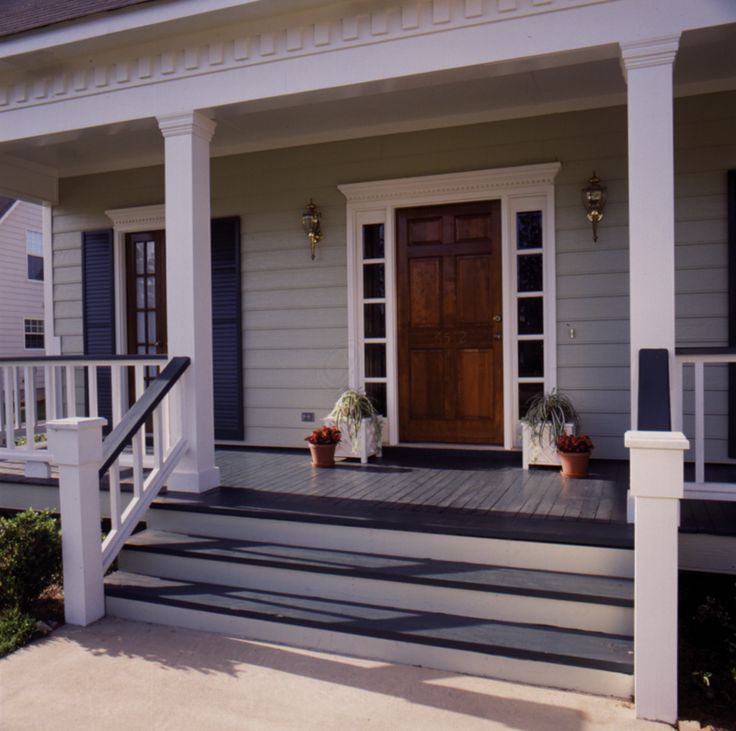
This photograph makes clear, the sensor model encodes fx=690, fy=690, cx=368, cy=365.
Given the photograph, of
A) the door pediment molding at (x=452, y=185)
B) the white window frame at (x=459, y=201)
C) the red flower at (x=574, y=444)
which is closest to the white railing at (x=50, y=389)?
the white window frame at (x=459, y=201)

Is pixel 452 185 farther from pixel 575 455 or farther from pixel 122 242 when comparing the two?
pixel 122 242

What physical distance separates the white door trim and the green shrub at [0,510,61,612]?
2.93 m

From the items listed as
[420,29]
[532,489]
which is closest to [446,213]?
[420,29]

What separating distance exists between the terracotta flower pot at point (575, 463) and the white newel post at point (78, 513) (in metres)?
2.76

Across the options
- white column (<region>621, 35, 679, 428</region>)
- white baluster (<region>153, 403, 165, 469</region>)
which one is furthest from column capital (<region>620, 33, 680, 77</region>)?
white baluster (<region>153, 403, 165, 469</region>)

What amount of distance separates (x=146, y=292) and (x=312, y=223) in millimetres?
1821

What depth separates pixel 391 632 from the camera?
2.84 metres

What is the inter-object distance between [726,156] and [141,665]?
176 inches

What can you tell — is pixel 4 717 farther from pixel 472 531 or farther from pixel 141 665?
pixel 472 531

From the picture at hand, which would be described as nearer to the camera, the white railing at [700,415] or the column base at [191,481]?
the white railing at [700,415]

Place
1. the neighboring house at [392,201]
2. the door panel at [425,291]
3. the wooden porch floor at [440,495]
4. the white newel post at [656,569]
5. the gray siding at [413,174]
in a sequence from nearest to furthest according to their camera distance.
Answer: the white newel post at [656,569] < the wooden porch floor at [440,495] < the neighboring house at [392,201] < the gray siding at [413,174] < the door panel at [425,291]

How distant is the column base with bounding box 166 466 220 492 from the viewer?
4.02 meters

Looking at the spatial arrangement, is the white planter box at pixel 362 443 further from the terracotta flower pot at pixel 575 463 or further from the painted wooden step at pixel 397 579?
the painted wooden step at pixel 397 579

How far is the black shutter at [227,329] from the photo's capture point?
579cm
